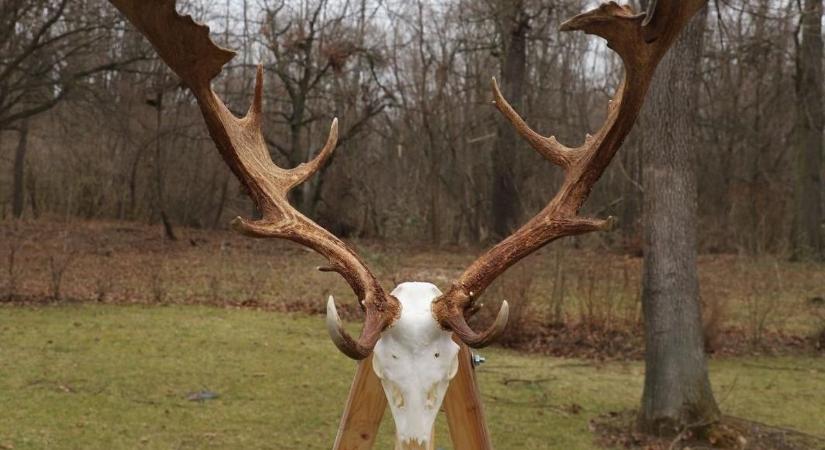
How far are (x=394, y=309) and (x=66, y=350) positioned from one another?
6619 millimetres

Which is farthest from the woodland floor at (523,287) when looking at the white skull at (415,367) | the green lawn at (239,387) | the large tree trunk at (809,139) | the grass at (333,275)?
the white skull at (415,367)

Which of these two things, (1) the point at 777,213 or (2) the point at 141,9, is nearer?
(2) the point at 141,9

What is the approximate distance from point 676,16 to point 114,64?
14.0m

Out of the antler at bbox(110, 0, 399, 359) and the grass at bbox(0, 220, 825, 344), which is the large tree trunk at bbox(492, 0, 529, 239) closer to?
the grass at bbox(0, 220, 825, 344)

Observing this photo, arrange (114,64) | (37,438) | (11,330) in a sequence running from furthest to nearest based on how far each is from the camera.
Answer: (114,64) < (11,330) < (37,438)

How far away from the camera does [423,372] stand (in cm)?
229

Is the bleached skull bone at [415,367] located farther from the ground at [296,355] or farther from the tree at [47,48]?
the tree at [47,48]

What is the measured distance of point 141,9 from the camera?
2.56m

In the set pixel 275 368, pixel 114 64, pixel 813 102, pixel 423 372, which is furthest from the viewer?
pixel 813 102

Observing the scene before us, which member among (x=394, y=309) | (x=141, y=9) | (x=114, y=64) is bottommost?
(x=394, y=309)

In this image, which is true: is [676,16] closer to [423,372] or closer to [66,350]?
[423,372]

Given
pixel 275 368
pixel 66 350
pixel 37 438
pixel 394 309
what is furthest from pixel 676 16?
pixel 66 350

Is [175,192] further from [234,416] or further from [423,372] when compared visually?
[423,372]

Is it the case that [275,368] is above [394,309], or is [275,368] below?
below
